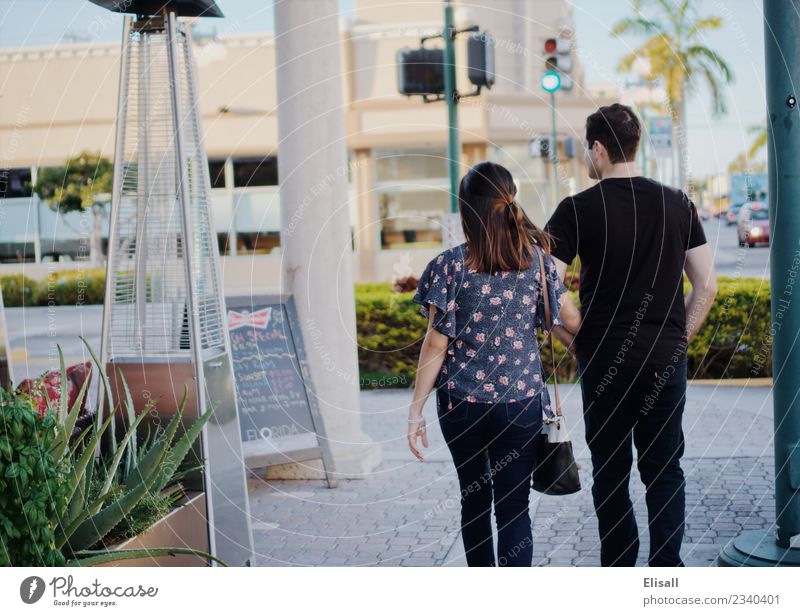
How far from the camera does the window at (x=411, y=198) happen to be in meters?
28.6

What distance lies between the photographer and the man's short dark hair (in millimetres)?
4227

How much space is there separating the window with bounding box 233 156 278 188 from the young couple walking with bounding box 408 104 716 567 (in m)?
24.6

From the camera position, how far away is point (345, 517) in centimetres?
642

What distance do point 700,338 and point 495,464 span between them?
7.29 meters

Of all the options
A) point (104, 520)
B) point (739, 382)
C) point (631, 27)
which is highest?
point (631, 27)

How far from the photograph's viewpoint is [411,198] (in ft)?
98.8

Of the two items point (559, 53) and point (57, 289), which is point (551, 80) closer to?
point (559, 53)

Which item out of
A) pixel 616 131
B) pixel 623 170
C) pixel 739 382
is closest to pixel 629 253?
pixel 623 170

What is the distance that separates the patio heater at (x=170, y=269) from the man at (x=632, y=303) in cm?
175

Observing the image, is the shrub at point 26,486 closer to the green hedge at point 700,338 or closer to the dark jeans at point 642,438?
the dark jeans at point 642,438

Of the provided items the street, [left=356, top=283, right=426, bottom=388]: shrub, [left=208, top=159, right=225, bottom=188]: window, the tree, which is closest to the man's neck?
[left=356, top=283, right=426, bottom=388]: shrub
